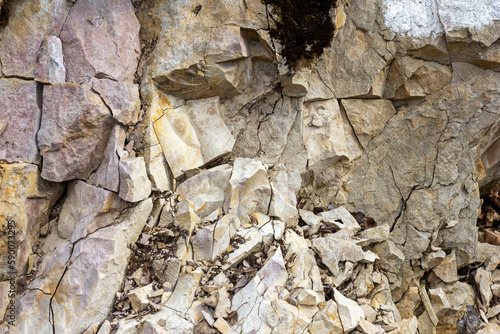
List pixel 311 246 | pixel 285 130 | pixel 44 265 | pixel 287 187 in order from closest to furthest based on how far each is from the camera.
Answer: pixel 44 265 → pixel 311 246 → pixel 287 187 → pixel 285 130

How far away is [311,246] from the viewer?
5555 millimetres

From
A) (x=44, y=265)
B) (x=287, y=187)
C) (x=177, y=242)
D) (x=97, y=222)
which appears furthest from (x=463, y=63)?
(x=44, y=265)

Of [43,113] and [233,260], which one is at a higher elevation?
[43,113]

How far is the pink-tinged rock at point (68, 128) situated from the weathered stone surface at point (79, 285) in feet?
3.56

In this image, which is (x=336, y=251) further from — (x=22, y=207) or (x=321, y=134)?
(x=22, y=207)

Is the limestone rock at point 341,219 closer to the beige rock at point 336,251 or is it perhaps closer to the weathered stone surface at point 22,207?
the beige rock at point 336,251

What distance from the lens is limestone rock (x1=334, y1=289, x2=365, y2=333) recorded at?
14.9 ft

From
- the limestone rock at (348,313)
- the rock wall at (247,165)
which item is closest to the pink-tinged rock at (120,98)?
the rock wall at (247,165)

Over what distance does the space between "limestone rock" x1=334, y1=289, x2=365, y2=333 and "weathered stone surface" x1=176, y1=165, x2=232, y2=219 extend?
220 centimetres

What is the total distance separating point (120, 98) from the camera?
5348mm

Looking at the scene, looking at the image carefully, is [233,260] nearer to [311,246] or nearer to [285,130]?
[311,246]

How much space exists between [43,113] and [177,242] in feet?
8.84

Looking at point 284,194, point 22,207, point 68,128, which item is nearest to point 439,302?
point 284,194

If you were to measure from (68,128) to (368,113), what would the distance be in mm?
5117
